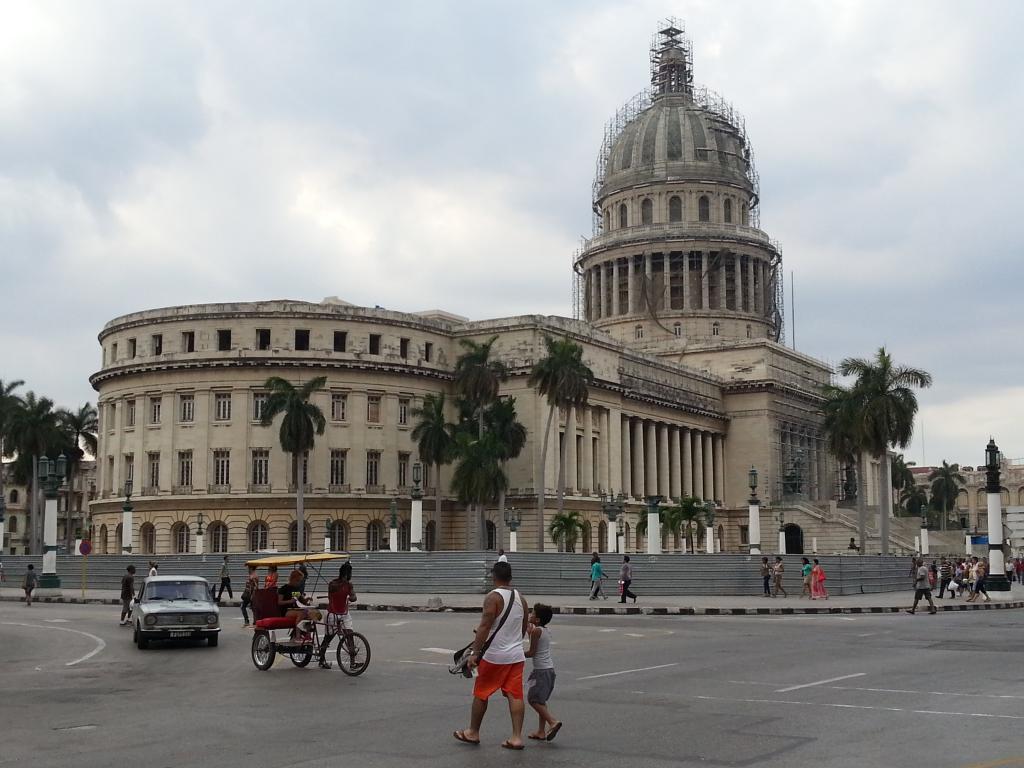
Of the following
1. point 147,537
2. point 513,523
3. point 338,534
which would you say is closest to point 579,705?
point 513,523

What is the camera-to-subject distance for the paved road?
11625 mm

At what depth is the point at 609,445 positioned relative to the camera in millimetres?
83312

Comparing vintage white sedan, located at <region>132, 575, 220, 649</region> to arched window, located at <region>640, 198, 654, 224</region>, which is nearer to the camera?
vintage white sedan, located at <region>132, 575, 220, 649</region>

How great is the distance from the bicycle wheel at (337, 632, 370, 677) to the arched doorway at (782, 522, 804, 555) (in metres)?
80.8

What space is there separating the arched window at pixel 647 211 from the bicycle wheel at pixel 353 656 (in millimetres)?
98811

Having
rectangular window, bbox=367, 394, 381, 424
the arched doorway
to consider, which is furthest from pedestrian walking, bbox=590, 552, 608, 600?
the arched doorway

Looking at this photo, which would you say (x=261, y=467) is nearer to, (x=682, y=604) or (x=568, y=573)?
(x=568, y=573)

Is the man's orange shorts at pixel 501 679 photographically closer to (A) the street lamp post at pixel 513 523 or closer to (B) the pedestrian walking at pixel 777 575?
(B) the pedestrian walking at pixel 777 575

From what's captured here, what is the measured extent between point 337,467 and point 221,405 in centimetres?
776

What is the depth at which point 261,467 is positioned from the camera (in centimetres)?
7181

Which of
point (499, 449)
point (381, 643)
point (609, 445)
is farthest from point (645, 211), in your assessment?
point (381, 643)

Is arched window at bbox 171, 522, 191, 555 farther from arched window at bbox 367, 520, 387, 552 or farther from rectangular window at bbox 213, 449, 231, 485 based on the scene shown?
arched window at bbox 367, 520, 387, 552

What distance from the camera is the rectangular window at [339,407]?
73188 mm

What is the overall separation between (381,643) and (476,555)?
2046 cm
